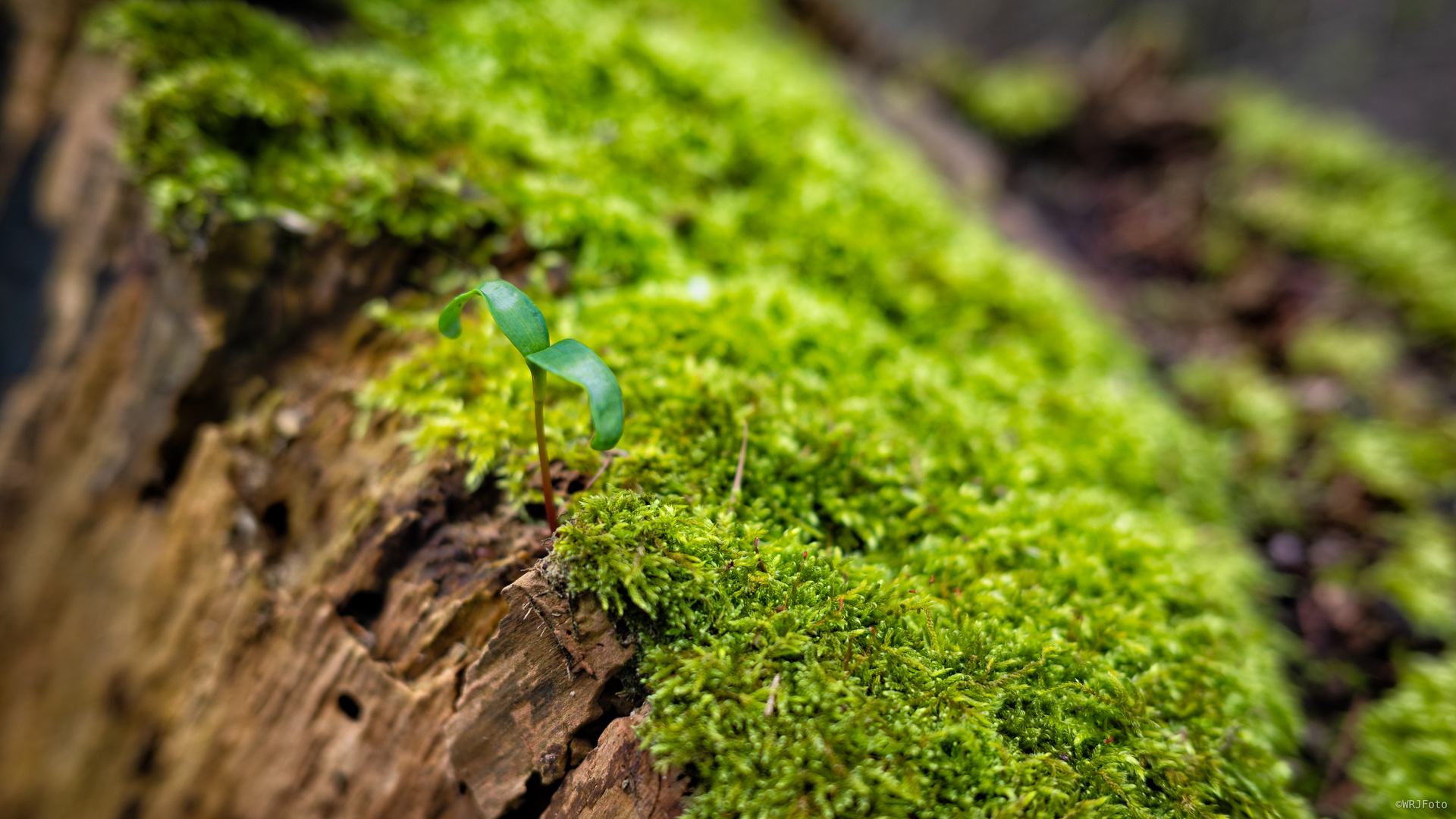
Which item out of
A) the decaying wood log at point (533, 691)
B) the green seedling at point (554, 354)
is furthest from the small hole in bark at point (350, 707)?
the green seedling at point (554, 354)

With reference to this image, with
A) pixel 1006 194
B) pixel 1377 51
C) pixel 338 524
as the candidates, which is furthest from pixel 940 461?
pixel 1377 51

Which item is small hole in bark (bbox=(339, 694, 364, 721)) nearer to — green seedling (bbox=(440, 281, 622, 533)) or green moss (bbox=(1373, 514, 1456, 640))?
green seedling (bbox=(440, 281, 622, 533))

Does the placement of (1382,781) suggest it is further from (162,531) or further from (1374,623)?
(162,531)

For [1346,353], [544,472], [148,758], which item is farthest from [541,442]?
[1346,353]

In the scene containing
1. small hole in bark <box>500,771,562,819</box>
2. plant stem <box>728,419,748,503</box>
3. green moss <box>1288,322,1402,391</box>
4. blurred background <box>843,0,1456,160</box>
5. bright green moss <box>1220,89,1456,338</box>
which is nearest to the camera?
small hole in bark <box>500,771,562,819</box>

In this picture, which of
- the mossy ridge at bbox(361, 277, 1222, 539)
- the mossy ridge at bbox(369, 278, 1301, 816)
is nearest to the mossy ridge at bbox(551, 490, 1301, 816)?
the mossy ridge at bbox(369, 278, 1301, 816)
